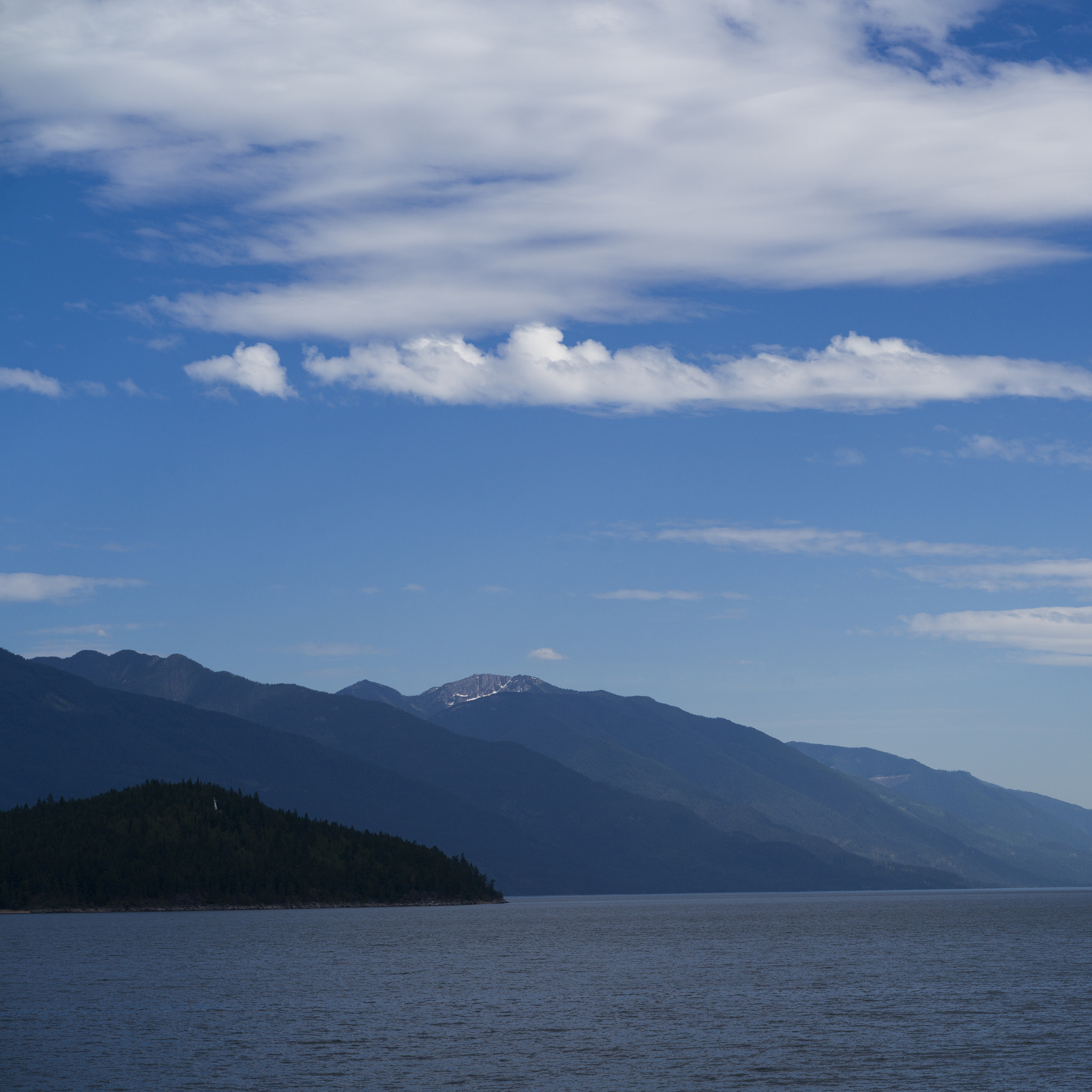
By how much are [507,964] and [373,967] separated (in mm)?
18110

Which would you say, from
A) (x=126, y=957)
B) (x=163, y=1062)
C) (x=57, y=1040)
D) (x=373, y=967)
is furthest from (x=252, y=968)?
(x=163, y=1062)

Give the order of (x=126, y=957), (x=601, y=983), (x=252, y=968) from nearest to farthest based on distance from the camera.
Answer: (x=601, y=983)
(x=252, y=968)
(x=126, y=957)

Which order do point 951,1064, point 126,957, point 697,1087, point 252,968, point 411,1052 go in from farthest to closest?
point 126,957 < point 252,968 < point 411,1052 < point 951,1064 < point 697,1087

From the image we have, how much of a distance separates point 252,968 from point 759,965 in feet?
209

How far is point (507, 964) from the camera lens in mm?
168125

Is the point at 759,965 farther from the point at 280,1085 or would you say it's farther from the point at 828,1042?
the point at 280,1085

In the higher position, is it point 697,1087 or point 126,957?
point 697,1087

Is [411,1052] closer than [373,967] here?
Yes

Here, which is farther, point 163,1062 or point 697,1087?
point 163,1062

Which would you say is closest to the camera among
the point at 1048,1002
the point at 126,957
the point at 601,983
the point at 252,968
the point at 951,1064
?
the point at 951,1064

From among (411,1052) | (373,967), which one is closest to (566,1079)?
(411,1052)

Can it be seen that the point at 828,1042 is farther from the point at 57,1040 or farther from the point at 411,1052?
the point at 57,1040

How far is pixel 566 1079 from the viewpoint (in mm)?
72125

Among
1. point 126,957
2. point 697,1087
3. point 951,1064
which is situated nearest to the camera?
point 697,1087
